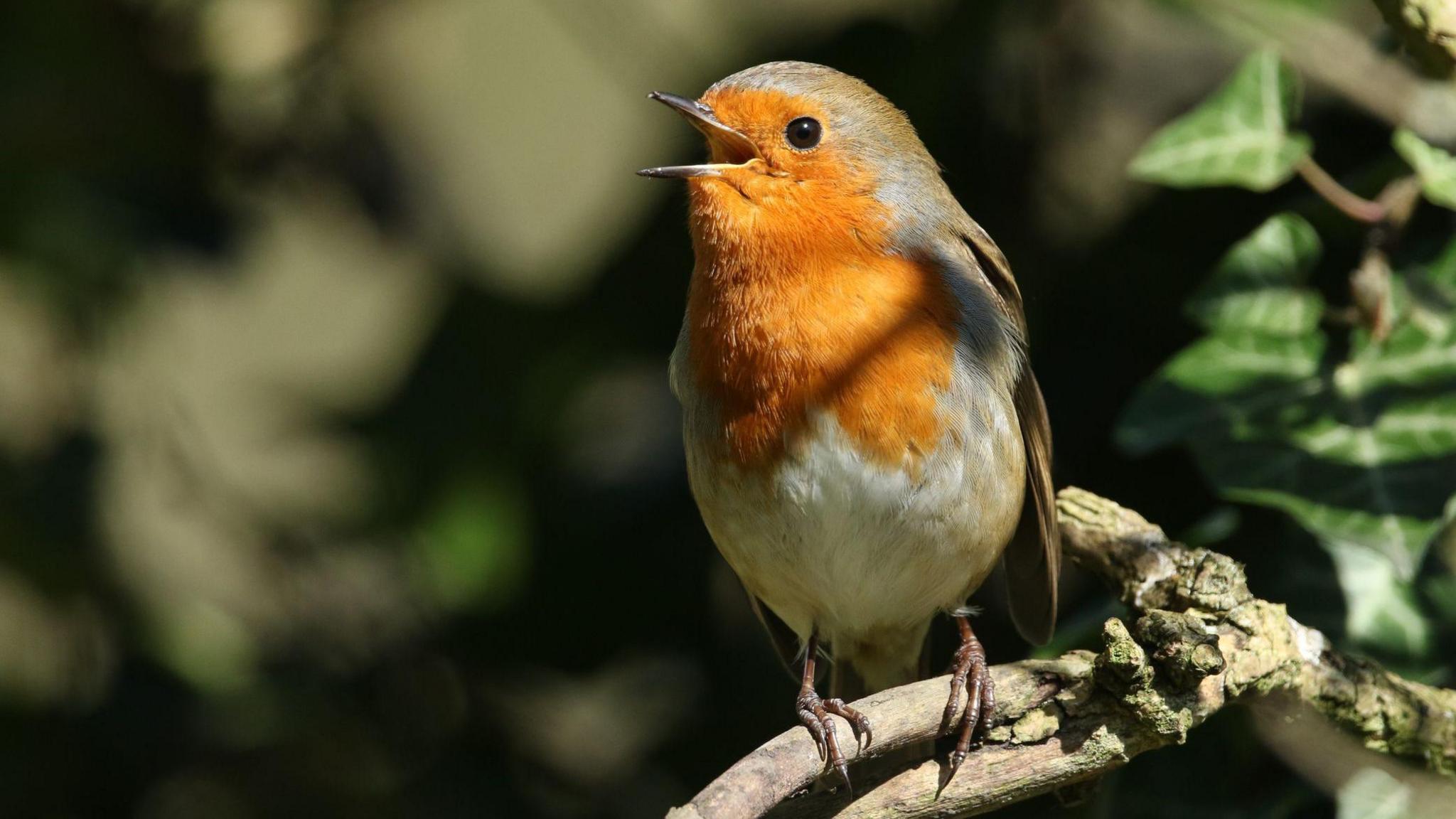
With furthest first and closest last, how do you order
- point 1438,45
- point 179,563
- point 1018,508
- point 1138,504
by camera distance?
point 179,563 < point 1138,504 < point 1018,508 < point 1438,45

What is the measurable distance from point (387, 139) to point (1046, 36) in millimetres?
2155

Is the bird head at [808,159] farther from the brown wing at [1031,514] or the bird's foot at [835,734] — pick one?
the bird's foot at [835,734]

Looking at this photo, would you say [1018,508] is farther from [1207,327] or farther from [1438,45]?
[1438,45]

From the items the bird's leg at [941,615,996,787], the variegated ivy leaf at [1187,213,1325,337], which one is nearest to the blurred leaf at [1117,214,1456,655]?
the variegated ivy leaf at [1187,213,1325,337]

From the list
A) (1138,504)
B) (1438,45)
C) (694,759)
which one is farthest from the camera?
(694,759)

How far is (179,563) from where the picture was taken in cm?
565

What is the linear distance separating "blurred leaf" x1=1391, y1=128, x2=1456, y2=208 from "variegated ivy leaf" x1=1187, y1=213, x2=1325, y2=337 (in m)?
0.37

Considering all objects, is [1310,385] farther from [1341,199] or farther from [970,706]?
[970,706]

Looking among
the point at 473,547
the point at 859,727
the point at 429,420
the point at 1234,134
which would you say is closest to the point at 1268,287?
the point at 1234,134

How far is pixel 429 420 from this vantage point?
4.45 metres

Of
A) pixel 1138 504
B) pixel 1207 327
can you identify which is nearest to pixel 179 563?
pixel 1138 504

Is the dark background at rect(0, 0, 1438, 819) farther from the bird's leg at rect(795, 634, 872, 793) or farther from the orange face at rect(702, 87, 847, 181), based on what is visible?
the bird's leg at rect(795, 634, 872, 793)

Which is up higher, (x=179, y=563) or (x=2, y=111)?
(x=2, y=111)

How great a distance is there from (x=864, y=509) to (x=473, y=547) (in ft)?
5.72
